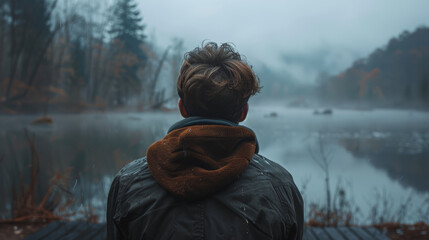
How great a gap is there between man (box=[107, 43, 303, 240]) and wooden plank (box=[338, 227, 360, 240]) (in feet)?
7.55

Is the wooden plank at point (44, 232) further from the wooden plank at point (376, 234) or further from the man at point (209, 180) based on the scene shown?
the wooden plank at point (376, 234)

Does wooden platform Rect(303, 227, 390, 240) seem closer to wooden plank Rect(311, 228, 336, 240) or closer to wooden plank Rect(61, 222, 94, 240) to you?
wooden plank Rect(311, 228, 336, 240)

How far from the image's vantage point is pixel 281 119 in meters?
6.19

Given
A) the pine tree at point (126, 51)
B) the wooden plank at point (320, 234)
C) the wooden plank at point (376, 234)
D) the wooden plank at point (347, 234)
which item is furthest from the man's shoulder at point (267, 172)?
the pine tree at point (126, 51)

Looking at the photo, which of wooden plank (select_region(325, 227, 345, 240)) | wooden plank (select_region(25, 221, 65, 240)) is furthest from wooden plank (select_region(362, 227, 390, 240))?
wooden plank (select_region(25, 221, 65, 240))

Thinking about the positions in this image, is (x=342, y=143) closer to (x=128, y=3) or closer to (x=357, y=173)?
(x=357, y=173)

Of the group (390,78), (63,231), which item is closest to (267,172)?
(63,231)

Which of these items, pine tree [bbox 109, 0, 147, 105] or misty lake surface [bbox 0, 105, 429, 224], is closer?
misty lake surface [bbox 0, 105, 429, 224]

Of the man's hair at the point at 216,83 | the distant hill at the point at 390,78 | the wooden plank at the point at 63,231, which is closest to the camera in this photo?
the man's hair at the point at 216,83

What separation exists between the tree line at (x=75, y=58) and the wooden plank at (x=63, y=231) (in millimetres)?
2385

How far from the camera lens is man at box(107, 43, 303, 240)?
72 cm

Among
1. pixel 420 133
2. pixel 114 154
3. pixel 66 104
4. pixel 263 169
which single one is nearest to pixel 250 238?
pixel 263 169

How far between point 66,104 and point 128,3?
2.21 m

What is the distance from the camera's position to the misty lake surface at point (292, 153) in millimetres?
4082
